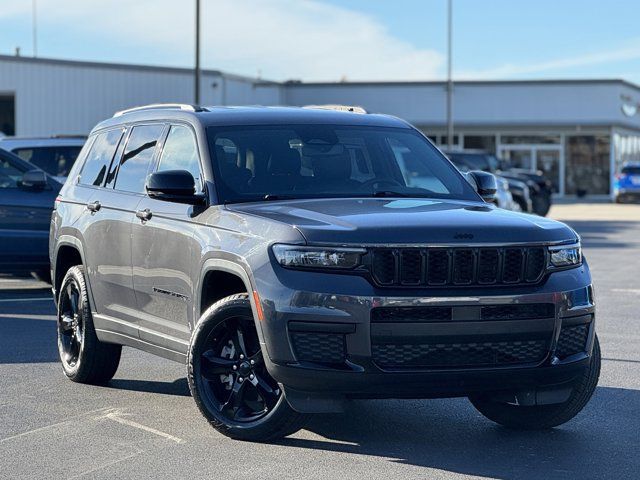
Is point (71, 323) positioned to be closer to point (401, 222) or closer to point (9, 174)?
point (401, 222)

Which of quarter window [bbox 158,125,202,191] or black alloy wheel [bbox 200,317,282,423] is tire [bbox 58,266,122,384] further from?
black alloy wheel [bbox 200,317,282,423]

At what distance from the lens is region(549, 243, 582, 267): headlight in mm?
6754

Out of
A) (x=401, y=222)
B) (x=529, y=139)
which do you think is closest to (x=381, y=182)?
(x=401, y=222)

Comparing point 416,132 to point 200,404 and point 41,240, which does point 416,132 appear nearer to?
point 200,404

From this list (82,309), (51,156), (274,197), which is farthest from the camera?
(51,156)

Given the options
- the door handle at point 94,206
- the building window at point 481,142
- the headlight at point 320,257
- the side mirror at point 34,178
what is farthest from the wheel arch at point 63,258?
the building window at point 481,142

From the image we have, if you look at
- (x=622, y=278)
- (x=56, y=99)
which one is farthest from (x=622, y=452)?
(x=56, y=99)

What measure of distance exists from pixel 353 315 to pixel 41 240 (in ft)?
30.6

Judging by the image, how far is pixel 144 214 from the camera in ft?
26.2

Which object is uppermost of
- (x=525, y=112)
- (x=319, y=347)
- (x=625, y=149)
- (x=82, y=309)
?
(x=525, y=112)

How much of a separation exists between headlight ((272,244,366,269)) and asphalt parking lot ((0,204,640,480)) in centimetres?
95

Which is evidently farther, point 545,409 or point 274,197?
point 274,197

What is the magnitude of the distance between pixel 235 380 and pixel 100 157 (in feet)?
9.18

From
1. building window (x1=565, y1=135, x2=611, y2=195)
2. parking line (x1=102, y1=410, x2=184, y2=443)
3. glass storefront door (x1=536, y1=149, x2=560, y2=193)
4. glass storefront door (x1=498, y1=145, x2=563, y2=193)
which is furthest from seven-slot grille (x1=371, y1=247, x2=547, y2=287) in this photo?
building window (x1=565, y1=135, x2=611, y2=195)
